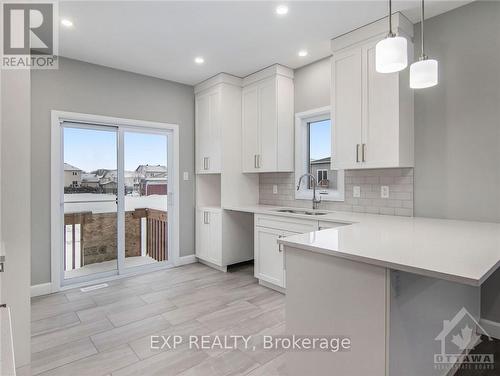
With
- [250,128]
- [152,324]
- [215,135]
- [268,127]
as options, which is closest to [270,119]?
[268,127]

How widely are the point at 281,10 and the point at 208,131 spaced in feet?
6.81

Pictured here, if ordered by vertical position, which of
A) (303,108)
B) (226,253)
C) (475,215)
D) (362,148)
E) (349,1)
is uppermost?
(349,1)

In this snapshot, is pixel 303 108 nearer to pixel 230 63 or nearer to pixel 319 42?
pixel 319 42

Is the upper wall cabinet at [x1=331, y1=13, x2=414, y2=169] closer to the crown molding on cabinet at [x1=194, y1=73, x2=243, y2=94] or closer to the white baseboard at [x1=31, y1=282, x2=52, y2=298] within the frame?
the crown molding on cabinet at [x1=194, y1=73, x2=243, y2=94]

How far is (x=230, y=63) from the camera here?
12.1ft

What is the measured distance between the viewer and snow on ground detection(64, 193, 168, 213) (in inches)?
141

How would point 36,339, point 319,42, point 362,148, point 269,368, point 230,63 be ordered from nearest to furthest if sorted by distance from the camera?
point 269,368 < point 36,339 < point 362,148 < point 319,42 < point 230,63

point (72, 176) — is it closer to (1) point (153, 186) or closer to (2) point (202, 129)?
(1) point (153, 186)

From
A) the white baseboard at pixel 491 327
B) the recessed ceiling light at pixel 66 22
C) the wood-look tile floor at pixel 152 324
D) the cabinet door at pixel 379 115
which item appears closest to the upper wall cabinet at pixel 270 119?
the cabinet door at pixel 379 115

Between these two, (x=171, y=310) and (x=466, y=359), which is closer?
(x=466, y=359)

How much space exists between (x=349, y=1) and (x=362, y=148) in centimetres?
128

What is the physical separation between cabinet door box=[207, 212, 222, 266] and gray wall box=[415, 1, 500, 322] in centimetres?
246

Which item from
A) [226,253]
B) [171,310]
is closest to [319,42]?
[226,253]

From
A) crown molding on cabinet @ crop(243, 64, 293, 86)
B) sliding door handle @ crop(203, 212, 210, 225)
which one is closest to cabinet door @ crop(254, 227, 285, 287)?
sliding door handle @ crop(203, 212, 210, 225)
